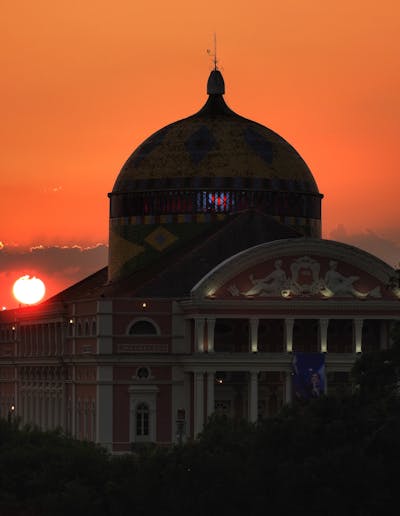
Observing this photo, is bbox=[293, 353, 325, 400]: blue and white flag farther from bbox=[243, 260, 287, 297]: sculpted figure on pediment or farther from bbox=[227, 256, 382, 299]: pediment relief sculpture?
bbox=[243, 260, 287, 297]: sculpted figure on pediment

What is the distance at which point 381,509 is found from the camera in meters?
131

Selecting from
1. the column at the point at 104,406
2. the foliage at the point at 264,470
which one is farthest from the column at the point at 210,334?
the foliage at the point at 264,470

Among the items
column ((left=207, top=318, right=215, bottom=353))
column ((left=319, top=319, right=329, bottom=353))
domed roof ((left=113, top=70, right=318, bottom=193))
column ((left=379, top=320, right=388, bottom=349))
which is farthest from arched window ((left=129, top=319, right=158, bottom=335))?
domed roof ((left=113, top=70, right=318, bottom=193))

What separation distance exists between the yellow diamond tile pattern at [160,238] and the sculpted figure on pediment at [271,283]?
17.2 m

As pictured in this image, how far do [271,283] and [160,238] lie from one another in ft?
61.4

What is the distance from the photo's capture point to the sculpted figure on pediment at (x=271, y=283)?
17350 cm

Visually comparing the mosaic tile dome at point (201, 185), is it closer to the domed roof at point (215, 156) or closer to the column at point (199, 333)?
the domed roof at point (215, 156)

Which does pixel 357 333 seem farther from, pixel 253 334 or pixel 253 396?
pixel 253 396

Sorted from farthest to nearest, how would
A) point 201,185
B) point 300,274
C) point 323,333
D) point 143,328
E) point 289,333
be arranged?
1. point 201,185
2. point 143,328
3. point 323,333
4. point 300,274
5. point 289,333

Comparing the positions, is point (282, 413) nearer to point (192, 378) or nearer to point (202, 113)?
point (192, 378)

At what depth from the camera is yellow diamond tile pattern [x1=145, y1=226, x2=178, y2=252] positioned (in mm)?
190375

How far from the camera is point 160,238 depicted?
191 meters

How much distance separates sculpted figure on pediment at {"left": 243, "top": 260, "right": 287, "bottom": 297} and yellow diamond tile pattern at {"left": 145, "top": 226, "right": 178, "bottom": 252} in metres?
17.2

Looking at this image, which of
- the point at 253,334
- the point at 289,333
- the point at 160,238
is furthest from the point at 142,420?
the point at 160,238
